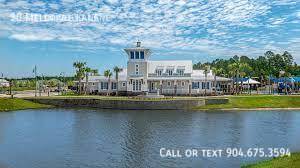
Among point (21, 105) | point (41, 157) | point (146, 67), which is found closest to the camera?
point (41, 157)

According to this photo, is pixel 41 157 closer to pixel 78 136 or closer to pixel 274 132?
pixel 78 136

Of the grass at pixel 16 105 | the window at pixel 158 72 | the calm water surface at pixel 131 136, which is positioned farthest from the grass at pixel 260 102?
the grass at pixel 16 105

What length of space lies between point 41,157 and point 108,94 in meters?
Answer: 53.1

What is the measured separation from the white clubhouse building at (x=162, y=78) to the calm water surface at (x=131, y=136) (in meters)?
21.5

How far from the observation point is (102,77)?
88875 mm

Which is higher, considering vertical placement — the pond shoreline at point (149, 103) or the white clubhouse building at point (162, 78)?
the white clubhouse building at point (162, 78)

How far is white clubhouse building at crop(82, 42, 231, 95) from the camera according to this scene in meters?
81.0

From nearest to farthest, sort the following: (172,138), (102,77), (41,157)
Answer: (41,157)
(172,138)
(102,77)

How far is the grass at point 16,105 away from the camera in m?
65.8

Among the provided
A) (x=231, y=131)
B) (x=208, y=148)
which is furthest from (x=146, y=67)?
(x=208, y=148)

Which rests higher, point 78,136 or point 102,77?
point 102,77

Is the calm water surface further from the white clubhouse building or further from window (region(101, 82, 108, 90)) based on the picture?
window (region(101, 82, 108, 90))

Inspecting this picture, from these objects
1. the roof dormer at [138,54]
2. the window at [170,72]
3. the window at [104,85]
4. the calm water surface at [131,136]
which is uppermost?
the roof dormer at [138,54]

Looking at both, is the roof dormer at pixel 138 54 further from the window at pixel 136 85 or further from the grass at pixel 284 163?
the grass at pixel 284 163
